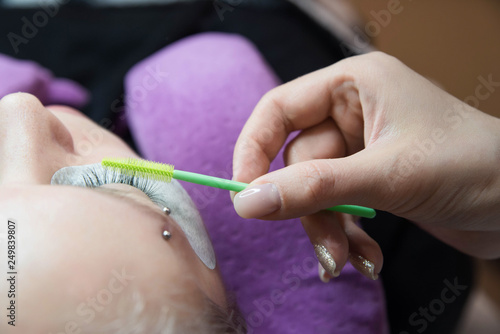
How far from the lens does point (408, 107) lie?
59cm

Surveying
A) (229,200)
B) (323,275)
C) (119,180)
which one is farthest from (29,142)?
(323,275)

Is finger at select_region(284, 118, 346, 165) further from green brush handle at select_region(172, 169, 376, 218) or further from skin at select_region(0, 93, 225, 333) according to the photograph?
skin at select_region(0, 93, 225, 333)

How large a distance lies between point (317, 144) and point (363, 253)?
190 mm

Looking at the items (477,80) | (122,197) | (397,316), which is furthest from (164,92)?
(477,80)

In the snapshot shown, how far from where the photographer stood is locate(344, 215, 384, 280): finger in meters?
0.65

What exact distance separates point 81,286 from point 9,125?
0.26 meters

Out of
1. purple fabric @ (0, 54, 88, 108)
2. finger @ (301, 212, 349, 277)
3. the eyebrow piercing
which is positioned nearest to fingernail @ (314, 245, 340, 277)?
finger @ (301, 212, 349, 277)

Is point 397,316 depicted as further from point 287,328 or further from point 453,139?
point 453,139

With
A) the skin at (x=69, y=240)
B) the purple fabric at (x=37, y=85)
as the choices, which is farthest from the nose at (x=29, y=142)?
the purple fabric at (x=37, y=85)

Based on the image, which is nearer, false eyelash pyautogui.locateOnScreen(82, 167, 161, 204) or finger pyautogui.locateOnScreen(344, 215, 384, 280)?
false eyelash pyautogui.locateOnScreen(82, 167, 161, 204)

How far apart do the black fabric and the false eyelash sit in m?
0.38

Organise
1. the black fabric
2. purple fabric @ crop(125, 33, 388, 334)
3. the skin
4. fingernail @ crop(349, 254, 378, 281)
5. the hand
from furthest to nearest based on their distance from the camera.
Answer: the black fabric
purple fabric @ crop(125, 33, 388, 334)
fingernail @ crop(349, 254, 378, 281)
the hand
the skin

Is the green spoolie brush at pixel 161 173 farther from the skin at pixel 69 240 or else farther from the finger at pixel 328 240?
the finger at pixel 328 240

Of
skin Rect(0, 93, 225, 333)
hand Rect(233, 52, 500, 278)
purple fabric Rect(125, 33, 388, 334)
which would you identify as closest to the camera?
skin Rect(0, 93, 225, 333)
